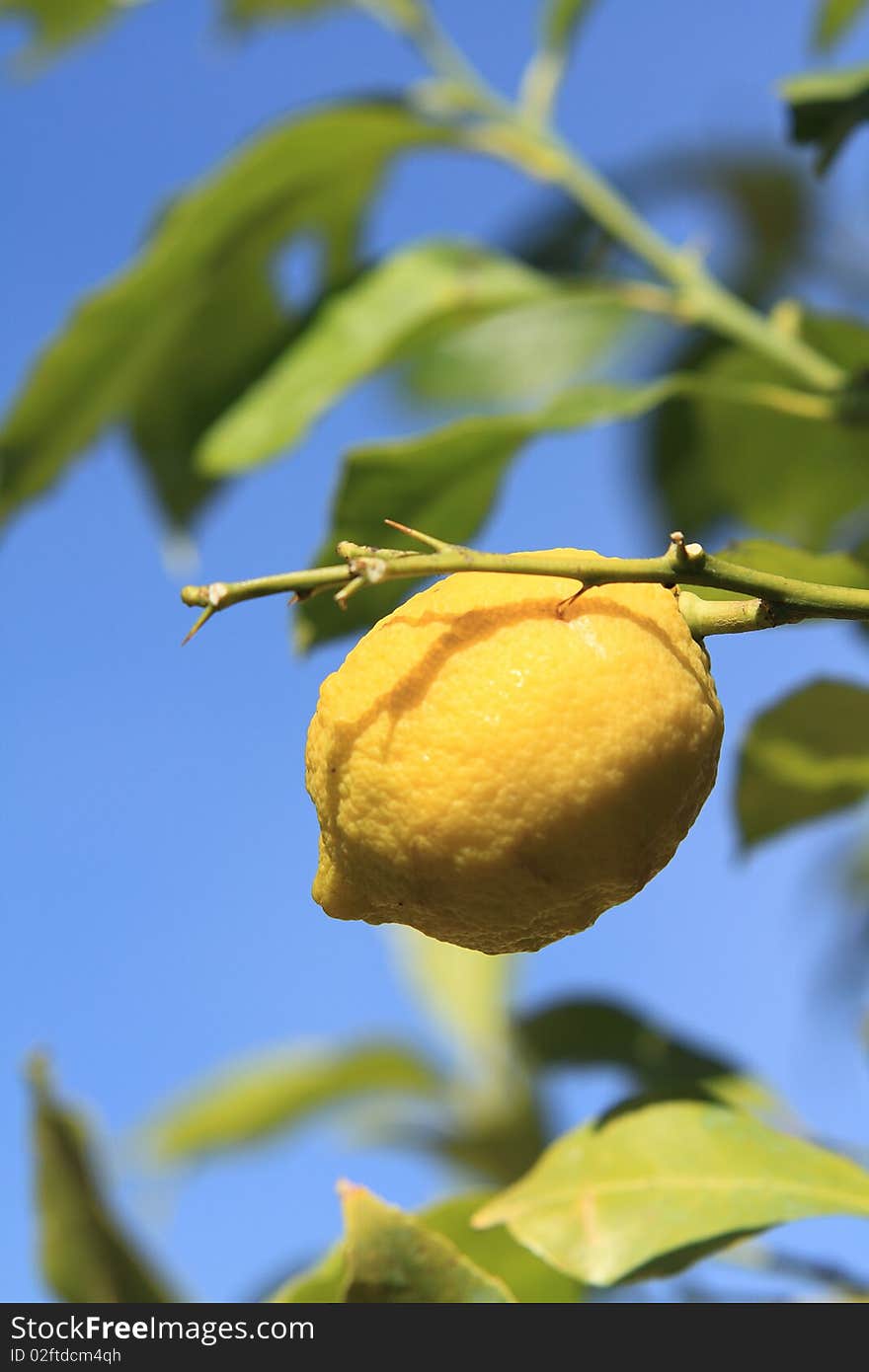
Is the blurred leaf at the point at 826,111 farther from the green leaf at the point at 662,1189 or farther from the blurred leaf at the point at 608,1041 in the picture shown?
the blurred leaf at the point at 608,1041

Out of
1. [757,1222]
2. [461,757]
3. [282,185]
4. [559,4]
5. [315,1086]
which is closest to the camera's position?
[461,757]

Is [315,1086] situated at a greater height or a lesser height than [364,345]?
lesser

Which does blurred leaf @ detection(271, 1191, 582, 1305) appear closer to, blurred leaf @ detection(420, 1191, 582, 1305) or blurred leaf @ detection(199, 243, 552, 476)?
blurred leaf @ detection(420, 1191, 582, 1305)

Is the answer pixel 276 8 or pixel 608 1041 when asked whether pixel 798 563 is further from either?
pixel 276 8

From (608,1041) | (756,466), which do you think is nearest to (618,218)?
(756,466)

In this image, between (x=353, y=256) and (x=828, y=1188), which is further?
(x=353, y=256)

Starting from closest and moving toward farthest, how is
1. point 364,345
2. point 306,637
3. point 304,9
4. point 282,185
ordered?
point 306,637
point 364,345
point 282,185
point 304,9
